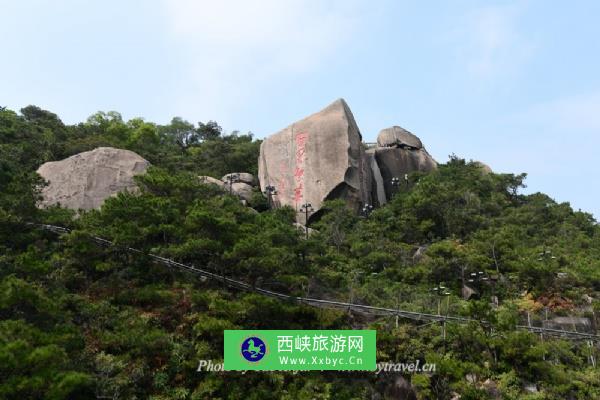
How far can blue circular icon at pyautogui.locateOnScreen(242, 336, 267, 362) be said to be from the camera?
435 inches

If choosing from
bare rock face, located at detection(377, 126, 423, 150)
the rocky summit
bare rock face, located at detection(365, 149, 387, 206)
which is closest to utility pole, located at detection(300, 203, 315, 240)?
the rocky summit

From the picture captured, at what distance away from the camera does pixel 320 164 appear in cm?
2652

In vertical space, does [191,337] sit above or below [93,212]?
below

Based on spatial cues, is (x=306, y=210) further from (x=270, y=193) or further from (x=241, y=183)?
(x=241, y=183)

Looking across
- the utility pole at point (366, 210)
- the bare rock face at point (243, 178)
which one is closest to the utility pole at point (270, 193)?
the bare rock face at point (243, 178)

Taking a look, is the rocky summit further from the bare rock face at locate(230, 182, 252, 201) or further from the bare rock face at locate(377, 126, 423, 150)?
the bare rock face at locate(377, 126, 423, 150)

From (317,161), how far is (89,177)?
35.6 ft

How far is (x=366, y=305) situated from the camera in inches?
567

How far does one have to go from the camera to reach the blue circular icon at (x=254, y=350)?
1106 centimetres

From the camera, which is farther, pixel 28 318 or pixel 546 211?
pixel 546 211

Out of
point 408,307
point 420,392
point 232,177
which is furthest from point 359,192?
point 420,392

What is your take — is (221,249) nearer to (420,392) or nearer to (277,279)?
(277,279)

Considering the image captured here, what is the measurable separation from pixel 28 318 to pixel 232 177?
759 inches

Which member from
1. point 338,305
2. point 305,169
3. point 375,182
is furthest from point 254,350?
point 375,182
